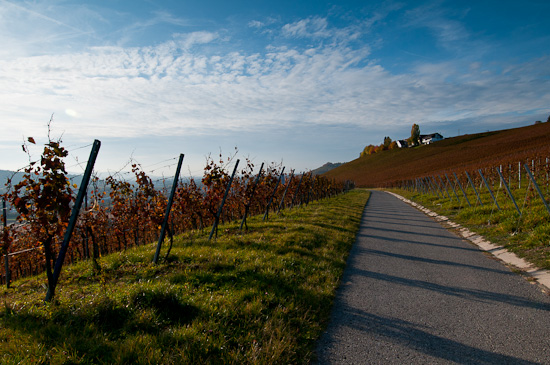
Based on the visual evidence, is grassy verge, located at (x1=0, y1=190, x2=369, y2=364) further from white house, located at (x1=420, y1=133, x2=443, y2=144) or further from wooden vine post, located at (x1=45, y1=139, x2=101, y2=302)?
white house, located at (x1=420, y1=133, x2=443, y2=144)

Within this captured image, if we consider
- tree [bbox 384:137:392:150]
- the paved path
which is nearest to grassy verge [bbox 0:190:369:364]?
the paved path

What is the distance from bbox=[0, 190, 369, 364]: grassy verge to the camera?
289 centimetres

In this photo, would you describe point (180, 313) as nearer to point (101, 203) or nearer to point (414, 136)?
point (101, 203)

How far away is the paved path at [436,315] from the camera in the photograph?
3025 mm

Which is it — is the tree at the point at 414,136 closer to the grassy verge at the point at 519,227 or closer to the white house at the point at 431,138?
the white house at the point at 431,138

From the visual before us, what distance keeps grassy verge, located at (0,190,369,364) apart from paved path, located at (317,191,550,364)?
379 mm

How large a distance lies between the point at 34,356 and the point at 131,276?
257 centimetres

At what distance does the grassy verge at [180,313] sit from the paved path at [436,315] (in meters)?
0.38

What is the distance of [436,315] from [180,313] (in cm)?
339

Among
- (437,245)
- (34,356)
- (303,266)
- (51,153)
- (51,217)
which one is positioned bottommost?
(437,245)

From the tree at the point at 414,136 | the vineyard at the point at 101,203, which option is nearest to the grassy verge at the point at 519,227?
the vineyard at the point at 101,203

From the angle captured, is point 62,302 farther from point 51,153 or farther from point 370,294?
point 370,294

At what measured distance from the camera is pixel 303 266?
583cm

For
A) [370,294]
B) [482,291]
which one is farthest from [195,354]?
[482,291]
